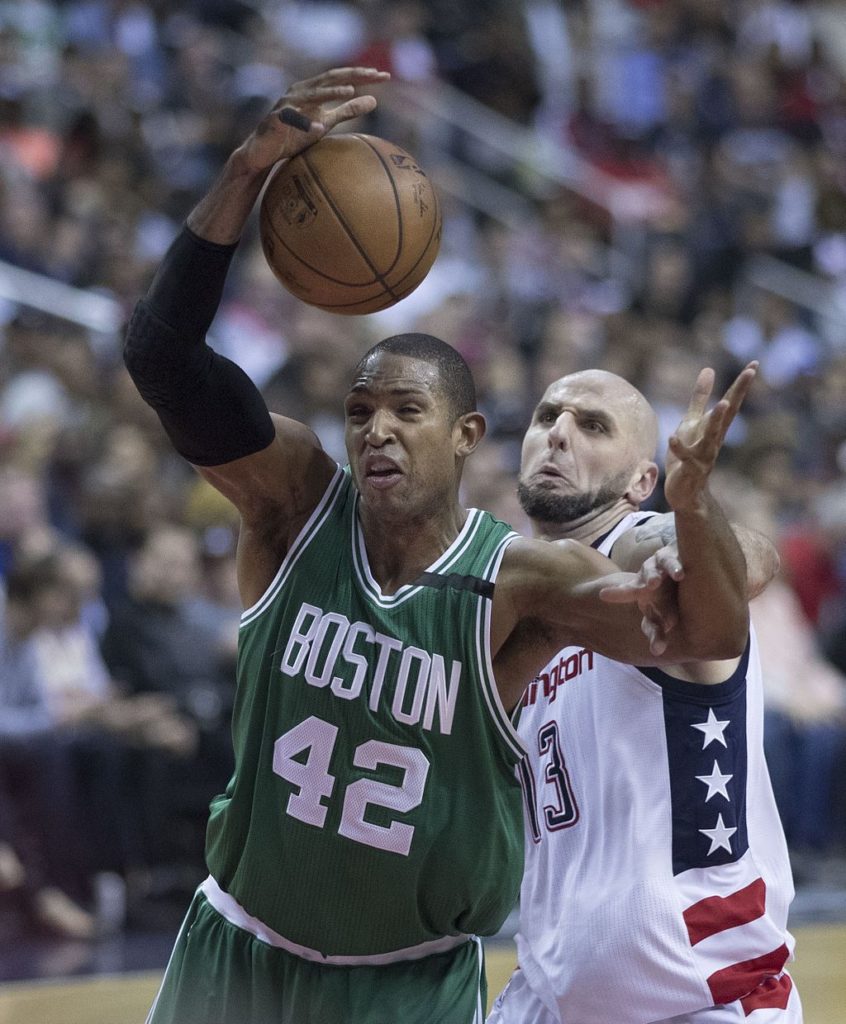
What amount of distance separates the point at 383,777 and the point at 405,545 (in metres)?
0.54

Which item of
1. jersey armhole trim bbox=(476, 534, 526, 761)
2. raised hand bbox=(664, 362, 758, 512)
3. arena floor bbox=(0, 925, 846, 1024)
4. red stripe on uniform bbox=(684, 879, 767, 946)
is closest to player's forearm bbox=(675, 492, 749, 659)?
raised hand bbox=(664, 362, 758, 512)

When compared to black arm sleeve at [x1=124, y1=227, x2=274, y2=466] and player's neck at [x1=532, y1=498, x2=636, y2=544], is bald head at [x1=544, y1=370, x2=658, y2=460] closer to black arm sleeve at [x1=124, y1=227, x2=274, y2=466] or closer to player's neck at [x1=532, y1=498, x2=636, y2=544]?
player's neck at [x1=532, y1=498, x2=636, y2=544]

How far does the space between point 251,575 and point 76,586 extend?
3766 millimetres

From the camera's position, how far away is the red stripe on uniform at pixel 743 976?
3619 mm

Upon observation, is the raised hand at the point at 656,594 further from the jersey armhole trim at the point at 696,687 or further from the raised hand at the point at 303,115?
the raised hand at the point at 303,115

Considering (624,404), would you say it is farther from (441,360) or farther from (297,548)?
(297,548)

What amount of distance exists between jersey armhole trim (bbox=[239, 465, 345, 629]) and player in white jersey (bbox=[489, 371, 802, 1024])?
69 cm

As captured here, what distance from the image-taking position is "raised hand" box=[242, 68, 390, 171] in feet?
11.2

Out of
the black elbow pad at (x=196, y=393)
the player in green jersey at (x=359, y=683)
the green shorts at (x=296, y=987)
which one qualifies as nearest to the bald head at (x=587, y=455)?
the player in green jersey at (x=359, y=683)

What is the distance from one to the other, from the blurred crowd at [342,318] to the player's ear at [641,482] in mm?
3541

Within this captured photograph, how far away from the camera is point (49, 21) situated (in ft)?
38.9

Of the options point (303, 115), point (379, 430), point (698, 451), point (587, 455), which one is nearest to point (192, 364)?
point (379, 430)

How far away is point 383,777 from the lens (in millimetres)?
3418

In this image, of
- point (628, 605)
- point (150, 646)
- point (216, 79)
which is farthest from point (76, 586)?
point (216, 79)
